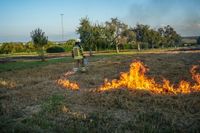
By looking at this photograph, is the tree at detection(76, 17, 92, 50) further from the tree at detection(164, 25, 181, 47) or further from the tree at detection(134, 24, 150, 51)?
the tree at detection(164, 25, 181, 47)

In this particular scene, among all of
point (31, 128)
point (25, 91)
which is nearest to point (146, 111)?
point (31, 128)

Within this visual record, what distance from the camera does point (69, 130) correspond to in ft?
22.4

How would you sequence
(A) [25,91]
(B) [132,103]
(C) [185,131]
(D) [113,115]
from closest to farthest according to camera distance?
(C) [185,131] < (D) [113,115] < (B) [132,103] < (A) [25,91]

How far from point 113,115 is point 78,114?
98 centimetres

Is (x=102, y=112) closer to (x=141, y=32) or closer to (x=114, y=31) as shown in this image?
(x=114, y=31)

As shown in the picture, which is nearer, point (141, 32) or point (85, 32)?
point (85, 32)

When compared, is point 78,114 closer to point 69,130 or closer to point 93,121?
point 93,121

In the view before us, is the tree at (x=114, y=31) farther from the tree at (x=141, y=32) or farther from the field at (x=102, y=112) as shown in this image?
the field at (x=102, y=112)

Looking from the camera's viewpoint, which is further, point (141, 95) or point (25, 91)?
point (25, 91)

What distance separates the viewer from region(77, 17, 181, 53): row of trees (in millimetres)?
51562


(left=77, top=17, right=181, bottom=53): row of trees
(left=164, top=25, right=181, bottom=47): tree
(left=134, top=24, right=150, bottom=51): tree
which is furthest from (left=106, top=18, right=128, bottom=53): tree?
(left=164, top=25, right=181, bottom=47): tree

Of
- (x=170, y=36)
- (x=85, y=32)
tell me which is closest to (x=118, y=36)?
(x=85, y=32)

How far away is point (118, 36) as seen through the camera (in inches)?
2704

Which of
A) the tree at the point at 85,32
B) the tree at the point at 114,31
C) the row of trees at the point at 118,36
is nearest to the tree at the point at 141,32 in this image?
the row of trees at the point at 118,36
